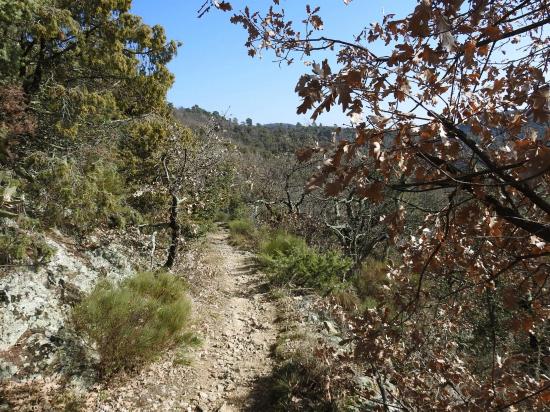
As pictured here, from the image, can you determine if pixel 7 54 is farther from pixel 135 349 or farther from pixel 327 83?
pixel 327 83

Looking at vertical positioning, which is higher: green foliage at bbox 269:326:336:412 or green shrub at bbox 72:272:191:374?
green shrub at bbox 72:272:191:374

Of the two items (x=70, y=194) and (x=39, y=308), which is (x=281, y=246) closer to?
(x=70, y=194)

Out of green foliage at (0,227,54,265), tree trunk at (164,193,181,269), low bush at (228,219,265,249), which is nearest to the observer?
green foliage at (0,227,54,265)

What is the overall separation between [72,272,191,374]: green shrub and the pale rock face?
0.91 ft

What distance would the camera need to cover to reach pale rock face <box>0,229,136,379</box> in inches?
173

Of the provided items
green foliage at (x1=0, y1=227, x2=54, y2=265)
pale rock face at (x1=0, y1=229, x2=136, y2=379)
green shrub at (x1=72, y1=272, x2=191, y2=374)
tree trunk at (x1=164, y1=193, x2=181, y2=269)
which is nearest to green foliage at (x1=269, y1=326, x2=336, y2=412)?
green shrub at (x1=72, y1=272, x2=191, y2=374)

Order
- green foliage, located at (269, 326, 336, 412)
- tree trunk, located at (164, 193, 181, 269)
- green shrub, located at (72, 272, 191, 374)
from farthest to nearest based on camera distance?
1. tree trunk, located at (164, 193, 181, 269)
2. green shrub, located at (72, 272, 191, 374)
3. green foliage, located at (269, 326, 336, 412)

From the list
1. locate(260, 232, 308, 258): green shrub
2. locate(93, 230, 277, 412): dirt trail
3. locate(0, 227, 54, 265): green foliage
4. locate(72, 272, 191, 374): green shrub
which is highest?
locate(0, 227, 54, 265): green foliage

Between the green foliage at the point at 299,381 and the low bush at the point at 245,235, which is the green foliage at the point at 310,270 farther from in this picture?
the low bush at the point at 245,235

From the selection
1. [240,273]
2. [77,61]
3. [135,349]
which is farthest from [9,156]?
[240,273]

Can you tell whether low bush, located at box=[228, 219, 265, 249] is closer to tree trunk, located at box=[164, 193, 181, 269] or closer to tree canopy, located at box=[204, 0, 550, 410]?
tree trunk, located at box=[164, 193, 181, 269]

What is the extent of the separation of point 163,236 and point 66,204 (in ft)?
13.3

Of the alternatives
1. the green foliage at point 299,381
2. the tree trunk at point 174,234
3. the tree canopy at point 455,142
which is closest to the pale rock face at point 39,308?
the tree trunk at point 174,234

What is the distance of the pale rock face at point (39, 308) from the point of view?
441 centimetres
